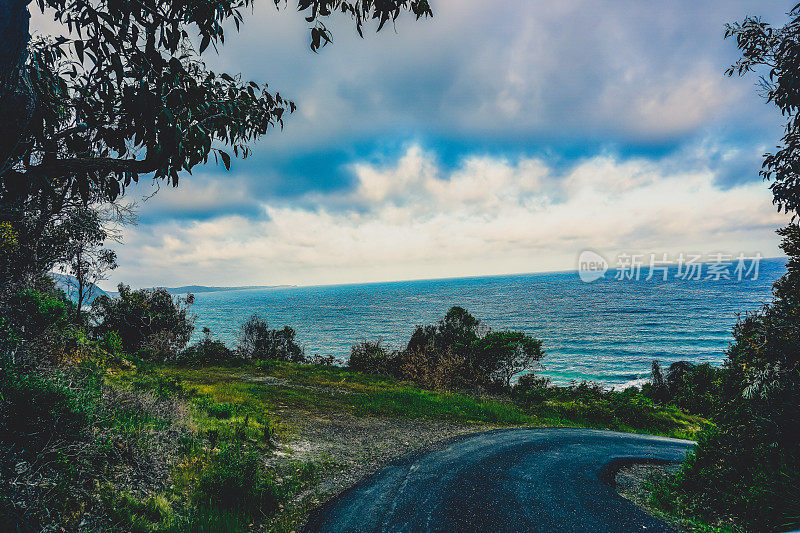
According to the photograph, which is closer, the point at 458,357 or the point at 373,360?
the point at 458,357

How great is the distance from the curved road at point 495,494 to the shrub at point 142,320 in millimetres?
29296

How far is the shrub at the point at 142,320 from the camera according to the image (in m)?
30.2

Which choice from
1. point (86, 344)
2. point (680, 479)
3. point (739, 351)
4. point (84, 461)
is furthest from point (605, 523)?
point (86, 344)

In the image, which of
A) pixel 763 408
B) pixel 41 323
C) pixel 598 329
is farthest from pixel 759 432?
pixel 598 329

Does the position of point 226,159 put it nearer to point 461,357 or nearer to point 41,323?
point 41,323

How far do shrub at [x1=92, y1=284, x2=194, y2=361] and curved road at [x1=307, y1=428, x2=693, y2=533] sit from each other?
29.3 m

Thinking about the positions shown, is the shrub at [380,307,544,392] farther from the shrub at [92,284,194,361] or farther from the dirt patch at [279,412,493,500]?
the shrub at [92,284,194,361]

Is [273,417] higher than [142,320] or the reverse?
the reverse

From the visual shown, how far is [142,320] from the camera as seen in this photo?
1210 inches

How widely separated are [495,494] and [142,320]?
3427 cm

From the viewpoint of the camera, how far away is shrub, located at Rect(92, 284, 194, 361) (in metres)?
30.2

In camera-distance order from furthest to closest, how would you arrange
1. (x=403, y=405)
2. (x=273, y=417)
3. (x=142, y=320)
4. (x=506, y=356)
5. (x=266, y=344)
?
(x=266, y=344) → (x=142, y=320) → (x=506, y=356) → (x=403, y=405) → (x=273, y=417)

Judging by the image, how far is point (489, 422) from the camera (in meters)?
17.1

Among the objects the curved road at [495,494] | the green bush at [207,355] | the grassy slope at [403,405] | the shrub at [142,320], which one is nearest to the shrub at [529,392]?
the grassy slope at [403,405]
